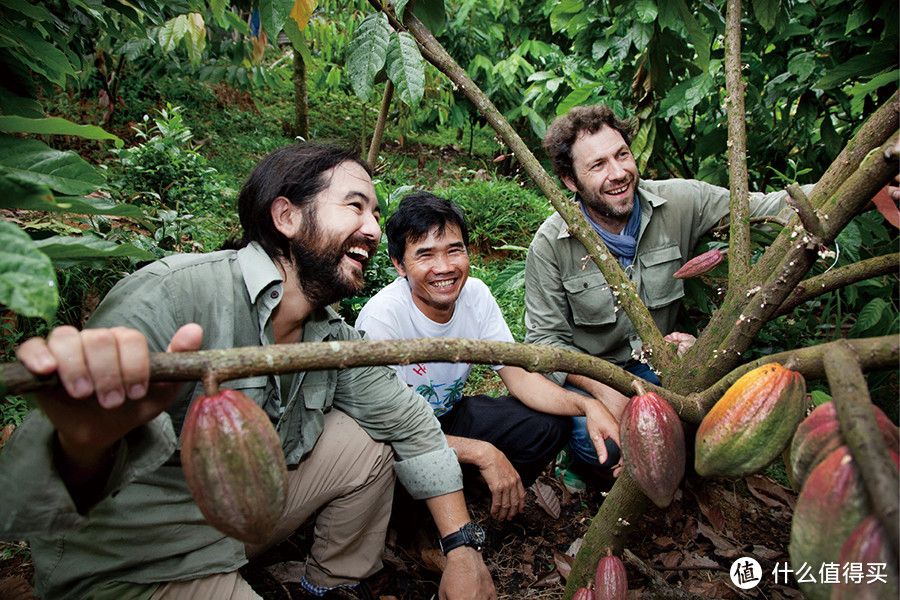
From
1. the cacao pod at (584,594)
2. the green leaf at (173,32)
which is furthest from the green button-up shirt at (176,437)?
the green leaf at (173,32)

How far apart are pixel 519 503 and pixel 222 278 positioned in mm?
1219

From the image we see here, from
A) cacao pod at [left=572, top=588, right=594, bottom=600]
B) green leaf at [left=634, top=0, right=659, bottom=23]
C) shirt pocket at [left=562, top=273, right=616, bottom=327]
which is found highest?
green leaf at [left=634, top=0, right=659, bottom=23]

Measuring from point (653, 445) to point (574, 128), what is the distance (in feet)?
6.06

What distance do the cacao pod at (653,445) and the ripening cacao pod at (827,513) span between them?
0.82 ft

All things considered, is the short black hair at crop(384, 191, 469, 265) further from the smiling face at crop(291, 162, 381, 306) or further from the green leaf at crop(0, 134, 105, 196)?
the green leaf at crop(0, 134, 105, 196)

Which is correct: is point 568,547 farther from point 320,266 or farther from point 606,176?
point 606,176

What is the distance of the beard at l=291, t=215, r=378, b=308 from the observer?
5.35 ft

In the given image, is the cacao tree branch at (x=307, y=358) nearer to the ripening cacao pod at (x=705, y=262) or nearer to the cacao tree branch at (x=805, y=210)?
the cacao tree branch at (x=805, y=210)

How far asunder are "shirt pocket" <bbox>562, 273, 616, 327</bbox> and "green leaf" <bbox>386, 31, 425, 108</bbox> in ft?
4.68

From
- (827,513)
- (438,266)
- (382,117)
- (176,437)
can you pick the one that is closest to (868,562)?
(827,513)

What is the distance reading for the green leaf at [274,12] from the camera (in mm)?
1000

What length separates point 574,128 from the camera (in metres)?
2.36

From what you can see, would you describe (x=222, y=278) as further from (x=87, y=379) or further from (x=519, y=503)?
(x=519, y=503)

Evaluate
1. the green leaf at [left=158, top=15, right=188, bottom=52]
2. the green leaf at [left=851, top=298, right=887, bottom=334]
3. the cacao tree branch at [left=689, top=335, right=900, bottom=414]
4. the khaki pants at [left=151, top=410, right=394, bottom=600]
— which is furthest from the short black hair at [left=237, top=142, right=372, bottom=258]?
the green leaf at [left=158, top=15, right=188, bottom=52]
